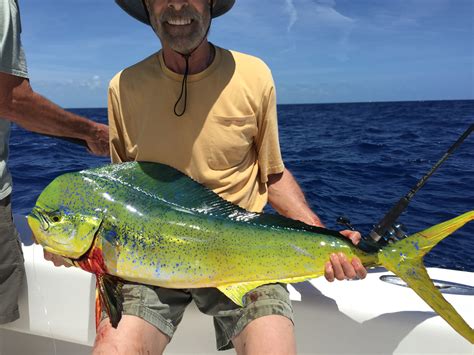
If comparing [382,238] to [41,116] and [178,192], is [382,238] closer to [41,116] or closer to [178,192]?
[178,192]

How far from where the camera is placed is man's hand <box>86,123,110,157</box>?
2.39m

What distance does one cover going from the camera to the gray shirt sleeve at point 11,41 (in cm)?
190

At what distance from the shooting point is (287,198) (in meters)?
2.33

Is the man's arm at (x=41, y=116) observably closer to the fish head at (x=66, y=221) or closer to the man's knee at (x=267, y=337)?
the fish head at (x=66, y=221)

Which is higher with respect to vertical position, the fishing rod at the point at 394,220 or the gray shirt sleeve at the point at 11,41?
the gray shirt sleeve at the point at 11,41

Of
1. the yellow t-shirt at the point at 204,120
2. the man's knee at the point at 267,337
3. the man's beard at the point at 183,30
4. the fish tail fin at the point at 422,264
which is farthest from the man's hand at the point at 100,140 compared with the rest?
the fish tail fin at the point at 422,264

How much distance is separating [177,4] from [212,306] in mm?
1347

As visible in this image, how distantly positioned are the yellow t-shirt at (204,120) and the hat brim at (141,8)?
309mm

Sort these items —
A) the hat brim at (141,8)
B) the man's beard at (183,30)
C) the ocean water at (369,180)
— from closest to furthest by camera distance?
1. the man's beard at (183,30)
2. the hat brim at (141,8)
3. the ocean water at (369,180)

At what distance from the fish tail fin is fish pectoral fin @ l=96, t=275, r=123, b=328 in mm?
972

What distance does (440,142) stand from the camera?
14.2m

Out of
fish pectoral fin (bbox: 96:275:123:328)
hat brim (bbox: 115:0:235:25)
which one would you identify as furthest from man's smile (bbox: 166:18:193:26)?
fish pectoral fin (bbox: 96:275:123:328)

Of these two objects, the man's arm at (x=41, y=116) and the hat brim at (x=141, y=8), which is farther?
the hat brim at (x=141, y=8)

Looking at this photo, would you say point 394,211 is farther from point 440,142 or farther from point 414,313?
point 440,142
